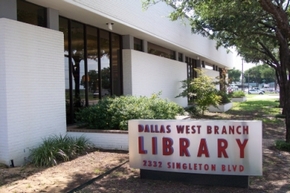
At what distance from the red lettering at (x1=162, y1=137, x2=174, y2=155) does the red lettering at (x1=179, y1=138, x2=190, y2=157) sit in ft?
0.55

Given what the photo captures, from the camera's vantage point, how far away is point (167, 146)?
5715mm

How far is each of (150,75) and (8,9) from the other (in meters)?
8.07

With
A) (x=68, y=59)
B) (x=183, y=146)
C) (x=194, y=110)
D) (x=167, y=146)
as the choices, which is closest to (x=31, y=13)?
(x=68, y=59)

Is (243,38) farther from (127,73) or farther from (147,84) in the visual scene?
(127,73)

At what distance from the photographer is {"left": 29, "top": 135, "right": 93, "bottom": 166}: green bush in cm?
705

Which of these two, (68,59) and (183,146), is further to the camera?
(68,59)

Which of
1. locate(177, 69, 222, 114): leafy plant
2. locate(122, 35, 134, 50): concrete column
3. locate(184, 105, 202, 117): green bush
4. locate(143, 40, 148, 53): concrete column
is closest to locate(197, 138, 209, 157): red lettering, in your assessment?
locate(122, 35, 134, 50): concrete column

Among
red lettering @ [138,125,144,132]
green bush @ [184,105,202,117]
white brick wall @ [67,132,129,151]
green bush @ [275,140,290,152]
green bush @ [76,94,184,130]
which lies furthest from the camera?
green bush @ [184,105,202,117]

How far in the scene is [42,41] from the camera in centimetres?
812

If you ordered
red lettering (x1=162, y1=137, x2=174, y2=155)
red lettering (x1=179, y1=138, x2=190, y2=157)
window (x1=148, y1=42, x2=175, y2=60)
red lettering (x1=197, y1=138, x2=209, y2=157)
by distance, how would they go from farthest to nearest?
window (x1=148, y1=42, x2=175, y2=60)
red lettering (x1=162, y1=137, x2=174, y2=155)
red lettering (x1=179, y1=138, x2=190, y2=157)
red lettering (x1=197, y1=138, x2=209, y2=157)

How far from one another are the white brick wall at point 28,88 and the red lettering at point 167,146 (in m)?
3.64

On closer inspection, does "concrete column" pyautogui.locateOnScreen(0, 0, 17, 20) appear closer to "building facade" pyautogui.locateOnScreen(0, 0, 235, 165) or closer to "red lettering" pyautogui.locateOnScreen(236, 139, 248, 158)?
"building facade" pyautogui.locateOnScreen(0, 0, 235, 165)

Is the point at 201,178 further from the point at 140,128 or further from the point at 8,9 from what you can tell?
the point at 8,9

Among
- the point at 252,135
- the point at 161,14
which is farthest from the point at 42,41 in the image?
the point at 161,14
